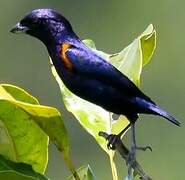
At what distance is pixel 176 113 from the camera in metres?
5.01

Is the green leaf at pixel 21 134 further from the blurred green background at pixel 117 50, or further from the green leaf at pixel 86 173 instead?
the blurred green background at pixel 117 50

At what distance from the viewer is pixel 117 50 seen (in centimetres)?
608

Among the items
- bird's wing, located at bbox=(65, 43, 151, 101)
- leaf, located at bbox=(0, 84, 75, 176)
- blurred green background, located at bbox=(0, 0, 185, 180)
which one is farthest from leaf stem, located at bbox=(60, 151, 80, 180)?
blurred green background, located at bbox=(0, 0, 185, 180)

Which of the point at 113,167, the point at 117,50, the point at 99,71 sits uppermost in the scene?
the point at 99,71

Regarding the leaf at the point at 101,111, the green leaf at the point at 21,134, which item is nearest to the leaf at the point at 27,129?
the green leaf at the point at 21,134

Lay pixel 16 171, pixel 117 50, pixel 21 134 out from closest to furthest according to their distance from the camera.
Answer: pixel 16 171, pixel 21 134, pixel 117 50

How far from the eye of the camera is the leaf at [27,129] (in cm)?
113

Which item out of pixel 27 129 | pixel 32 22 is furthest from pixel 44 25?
pixel 27 129

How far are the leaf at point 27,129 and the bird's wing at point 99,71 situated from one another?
8 centimetres

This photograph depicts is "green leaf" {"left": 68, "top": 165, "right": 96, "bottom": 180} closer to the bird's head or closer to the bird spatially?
the bird

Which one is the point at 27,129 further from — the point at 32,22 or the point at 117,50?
the point at 117,50

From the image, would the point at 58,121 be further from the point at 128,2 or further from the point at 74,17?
the point at 128,2

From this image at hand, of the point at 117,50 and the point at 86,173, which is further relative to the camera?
the point at 117,50

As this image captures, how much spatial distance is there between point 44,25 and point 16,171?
0.22 metres
